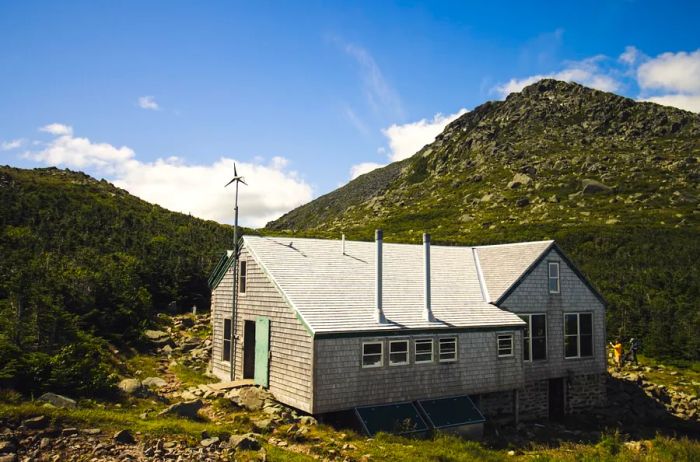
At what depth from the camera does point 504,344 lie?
2119 centimetres

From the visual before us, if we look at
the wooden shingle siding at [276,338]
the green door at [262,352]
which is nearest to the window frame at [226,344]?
the wooden shingle siding at [276,338]

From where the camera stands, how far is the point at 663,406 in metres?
25.6

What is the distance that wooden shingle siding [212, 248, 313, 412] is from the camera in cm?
1706

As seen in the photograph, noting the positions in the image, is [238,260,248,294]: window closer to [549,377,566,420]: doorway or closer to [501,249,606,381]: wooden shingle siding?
[501,249,606,381]: wooden shingle siding

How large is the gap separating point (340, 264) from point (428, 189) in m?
103

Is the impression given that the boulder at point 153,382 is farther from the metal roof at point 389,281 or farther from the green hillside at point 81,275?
the metal roof at point 389,281

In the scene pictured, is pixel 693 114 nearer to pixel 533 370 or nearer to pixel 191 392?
pixel 533 370

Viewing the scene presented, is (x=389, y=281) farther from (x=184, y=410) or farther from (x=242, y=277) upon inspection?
(x=184, y=410)

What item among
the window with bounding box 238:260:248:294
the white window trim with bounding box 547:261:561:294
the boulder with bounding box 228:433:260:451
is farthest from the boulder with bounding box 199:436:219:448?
the white window trim with bounding box 547:261:561:294

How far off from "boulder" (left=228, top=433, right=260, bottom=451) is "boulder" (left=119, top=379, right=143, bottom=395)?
6051mm

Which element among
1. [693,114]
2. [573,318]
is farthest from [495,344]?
[693,114]

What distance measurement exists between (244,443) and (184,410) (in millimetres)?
3639

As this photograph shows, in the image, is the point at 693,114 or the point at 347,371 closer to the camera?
the point at 347,371

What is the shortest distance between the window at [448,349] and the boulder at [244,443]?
8070 millimetres
